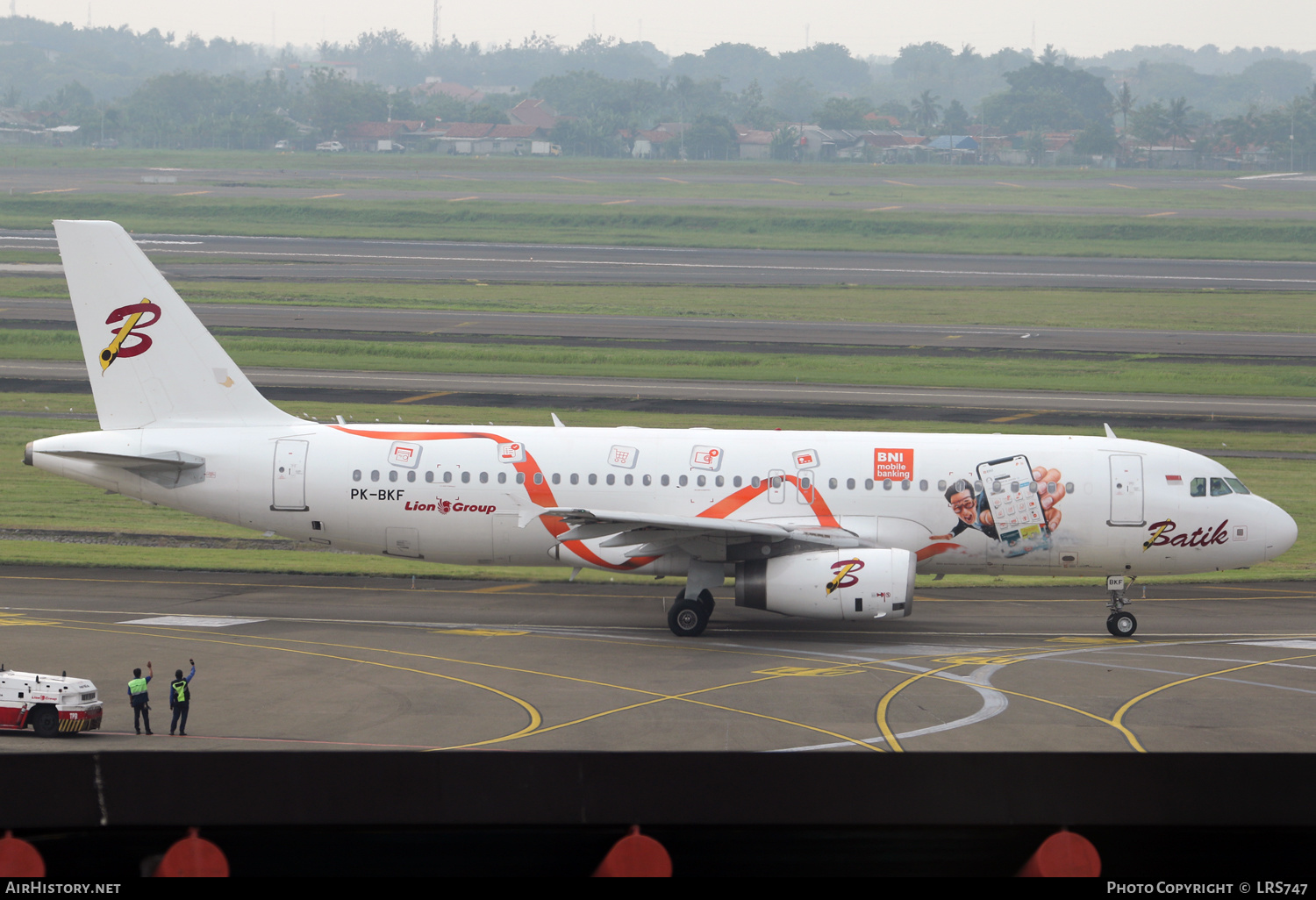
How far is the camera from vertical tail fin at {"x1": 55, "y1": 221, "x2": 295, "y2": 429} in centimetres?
3291

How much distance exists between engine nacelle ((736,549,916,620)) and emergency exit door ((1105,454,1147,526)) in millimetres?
5635

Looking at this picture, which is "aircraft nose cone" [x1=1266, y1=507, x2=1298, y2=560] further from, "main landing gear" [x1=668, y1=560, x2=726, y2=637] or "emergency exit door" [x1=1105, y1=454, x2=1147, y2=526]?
"main landing gear" [x1=668, y1=560, x2=726, y2=637]

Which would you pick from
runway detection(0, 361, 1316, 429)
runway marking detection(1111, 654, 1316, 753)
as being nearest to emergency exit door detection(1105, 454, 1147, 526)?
runway marking detection(1111, 654, 1316, 753)

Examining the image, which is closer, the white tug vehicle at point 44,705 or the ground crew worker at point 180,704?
the white tug vehicle at point 44,705

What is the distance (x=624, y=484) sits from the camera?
32250mm

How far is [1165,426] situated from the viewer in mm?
56656

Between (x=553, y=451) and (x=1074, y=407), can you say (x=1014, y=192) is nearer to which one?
(x=1074, y=407)

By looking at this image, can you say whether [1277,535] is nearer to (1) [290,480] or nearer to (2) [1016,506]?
(2) [1016,506]

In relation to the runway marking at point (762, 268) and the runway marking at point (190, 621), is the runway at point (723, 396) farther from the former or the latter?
the runway marking at point (762, 268)

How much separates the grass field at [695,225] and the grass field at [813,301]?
27.9m

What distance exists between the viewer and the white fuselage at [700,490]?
104 feet

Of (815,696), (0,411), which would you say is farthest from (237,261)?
(815,696)

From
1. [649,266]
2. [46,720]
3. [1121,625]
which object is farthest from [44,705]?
[649,266]

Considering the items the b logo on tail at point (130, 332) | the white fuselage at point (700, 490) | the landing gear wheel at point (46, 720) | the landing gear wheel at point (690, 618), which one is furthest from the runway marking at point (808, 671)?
the b logo on tail at point (130, 332)
